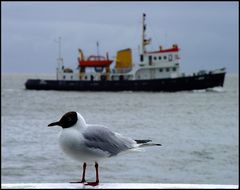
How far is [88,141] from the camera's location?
261 cm

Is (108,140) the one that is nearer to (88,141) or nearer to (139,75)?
(88,141)

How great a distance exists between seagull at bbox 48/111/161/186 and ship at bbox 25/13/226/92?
46249 mm

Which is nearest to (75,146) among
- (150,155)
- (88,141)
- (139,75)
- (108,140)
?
(88,141)

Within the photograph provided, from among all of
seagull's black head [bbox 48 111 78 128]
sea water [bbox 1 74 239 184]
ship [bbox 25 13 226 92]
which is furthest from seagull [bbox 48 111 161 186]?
ship [bbox 25 13 226 92]

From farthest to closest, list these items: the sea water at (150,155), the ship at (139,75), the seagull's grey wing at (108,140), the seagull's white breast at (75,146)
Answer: the ship at (139,75), the sea water at (150,155), the seagull's grey wing at (108,140), the seagull's white breast at (75,146)

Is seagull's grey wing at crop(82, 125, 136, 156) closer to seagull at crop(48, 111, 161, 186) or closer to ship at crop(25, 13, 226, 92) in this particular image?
seagull at crop(48, 111, 161, 186)

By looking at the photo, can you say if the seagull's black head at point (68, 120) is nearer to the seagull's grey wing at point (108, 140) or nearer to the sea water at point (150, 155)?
the seagull's grey wing at point (108, 140)

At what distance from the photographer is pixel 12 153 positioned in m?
18.1

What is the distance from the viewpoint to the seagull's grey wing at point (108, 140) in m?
2.69

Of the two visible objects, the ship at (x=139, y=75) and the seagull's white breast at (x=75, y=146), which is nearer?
the seagull's white breast at (x=75, y=146)

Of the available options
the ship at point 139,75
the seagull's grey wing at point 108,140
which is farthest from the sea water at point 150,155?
the ship at point 139,75

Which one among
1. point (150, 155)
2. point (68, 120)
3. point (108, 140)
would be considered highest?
point (68, 120)

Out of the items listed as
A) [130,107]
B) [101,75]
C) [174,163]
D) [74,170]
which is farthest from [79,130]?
[101,75]

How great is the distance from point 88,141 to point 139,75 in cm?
4946
